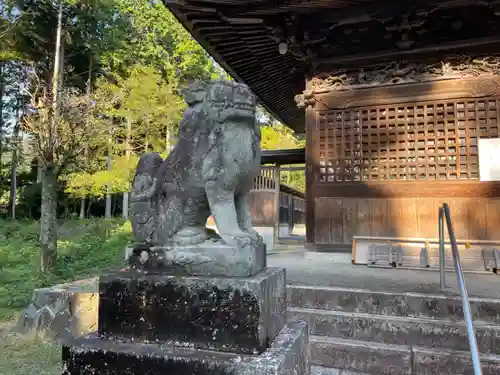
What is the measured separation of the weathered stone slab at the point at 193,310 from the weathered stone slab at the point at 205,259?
5 centimetres

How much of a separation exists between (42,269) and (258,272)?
18.7ft

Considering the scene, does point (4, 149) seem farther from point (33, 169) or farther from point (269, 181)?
point (269, 181)

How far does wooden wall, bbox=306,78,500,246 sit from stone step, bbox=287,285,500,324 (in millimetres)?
Answer: 2462

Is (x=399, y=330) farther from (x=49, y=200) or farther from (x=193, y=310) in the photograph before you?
(x=49, y=200)

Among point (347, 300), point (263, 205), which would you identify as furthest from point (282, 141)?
point (347, 300)

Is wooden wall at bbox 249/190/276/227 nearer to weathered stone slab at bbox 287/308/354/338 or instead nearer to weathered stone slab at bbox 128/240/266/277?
weathered stone slab at bbox 287/308/354/338

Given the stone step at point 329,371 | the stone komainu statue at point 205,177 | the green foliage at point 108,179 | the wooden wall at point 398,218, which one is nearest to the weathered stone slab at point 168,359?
the stone komainu statue at point 205,177

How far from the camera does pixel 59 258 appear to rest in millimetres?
7453

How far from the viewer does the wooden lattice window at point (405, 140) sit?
5.13m

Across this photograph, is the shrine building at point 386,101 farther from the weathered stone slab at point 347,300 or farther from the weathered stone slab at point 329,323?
the weathered stone slab at point 329,323

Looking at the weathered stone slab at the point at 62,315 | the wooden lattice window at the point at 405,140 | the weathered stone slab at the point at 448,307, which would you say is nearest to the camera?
the weathered stone slab at the point at 448,307

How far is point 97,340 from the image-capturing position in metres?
1.71

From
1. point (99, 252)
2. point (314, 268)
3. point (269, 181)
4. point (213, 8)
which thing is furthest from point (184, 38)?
point (314, 268)

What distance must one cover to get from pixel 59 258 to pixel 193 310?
7027 mm
